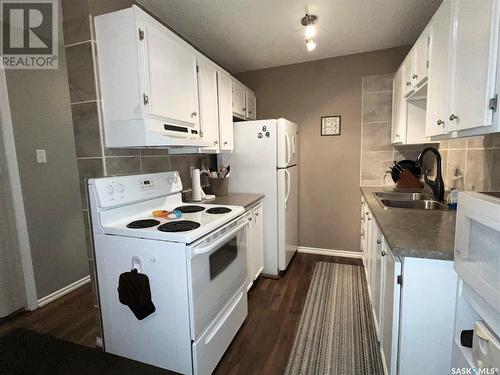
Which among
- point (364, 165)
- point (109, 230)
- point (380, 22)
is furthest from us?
point (364, 165)

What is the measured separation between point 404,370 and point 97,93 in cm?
221

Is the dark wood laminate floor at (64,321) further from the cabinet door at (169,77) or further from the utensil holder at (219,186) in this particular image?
the cabinet door at (169,77)

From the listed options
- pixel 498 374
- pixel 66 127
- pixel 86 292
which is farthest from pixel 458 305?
pixel 66 127

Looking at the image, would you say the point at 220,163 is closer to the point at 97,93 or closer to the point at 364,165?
the point at 97,93

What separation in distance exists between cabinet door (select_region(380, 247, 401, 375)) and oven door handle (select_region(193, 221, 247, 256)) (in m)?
0.92

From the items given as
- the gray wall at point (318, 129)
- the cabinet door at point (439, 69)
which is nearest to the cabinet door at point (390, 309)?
the cabinet door at point (439, 69)

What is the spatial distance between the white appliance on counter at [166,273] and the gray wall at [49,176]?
1251 mm

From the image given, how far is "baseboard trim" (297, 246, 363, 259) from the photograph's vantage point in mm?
3250

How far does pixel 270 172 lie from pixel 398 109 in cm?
144

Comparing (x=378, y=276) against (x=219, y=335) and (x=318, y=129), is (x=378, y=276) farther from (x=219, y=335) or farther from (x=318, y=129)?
(x=318, y=129)

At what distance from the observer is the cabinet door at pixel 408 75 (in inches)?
82.0

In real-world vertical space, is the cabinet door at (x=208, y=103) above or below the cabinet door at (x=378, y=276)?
above

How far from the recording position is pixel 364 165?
10.1 feet

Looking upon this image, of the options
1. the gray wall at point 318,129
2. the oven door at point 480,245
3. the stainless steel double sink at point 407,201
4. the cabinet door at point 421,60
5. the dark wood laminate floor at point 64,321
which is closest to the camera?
the oven door at point 480,245
